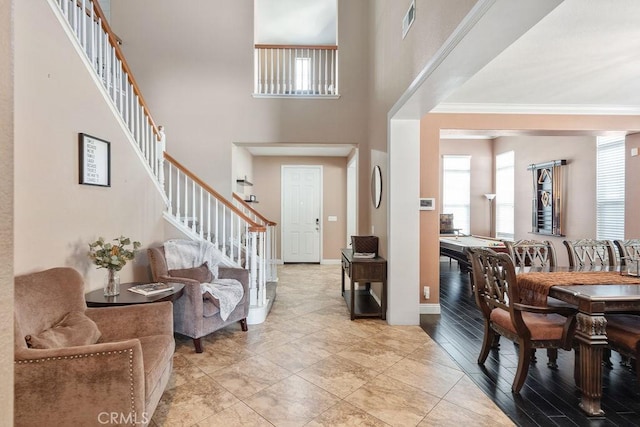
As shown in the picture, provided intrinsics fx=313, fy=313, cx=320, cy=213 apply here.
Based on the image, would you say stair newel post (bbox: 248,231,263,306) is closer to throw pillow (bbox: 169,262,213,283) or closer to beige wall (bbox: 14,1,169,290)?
throw pillow (bbox: 169,262,213,283)

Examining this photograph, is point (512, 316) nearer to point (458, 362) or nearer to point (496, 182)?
point (458, 362)

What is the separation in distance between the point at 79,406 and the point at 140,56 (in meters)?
5.04

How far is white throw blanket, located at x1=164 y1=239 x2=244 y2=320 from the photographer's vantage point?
3.09m

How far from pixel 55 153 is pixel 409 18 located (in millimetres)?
3157

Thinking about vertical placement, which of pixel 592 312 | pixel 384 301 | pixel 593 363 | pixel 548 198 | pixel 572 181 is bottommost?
pixel 384 301

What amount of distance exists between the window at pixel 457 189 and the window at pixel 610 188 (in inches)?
117

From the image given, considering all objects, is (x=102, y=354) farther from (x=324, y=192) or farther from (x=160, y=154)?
(x=324, y=192)

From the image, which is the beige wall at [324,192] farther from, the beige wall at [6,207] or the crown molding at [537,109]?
the beige wall at [6,207]

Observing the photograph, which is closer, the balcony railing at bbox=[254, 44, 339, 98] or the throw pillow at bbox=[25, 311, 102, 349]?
the throw pillow at bbox=[25, 311, 102, 349]

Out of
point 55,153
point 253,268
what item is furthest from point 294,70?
point 55,153

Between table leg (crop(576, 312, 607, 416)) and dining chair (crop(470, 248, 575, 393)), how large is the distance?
0.14 m

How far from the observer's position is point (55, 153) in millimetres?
2287

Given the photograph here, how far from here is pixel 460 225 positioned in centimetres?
799

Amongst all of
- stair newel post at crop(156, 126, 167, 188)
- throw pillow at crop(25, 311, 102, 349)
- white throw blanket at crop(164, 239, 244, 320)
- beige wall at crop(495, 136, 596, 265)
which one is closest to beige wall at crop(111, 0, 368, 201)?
stair newel post at crop(156, 126, 167, 188)
